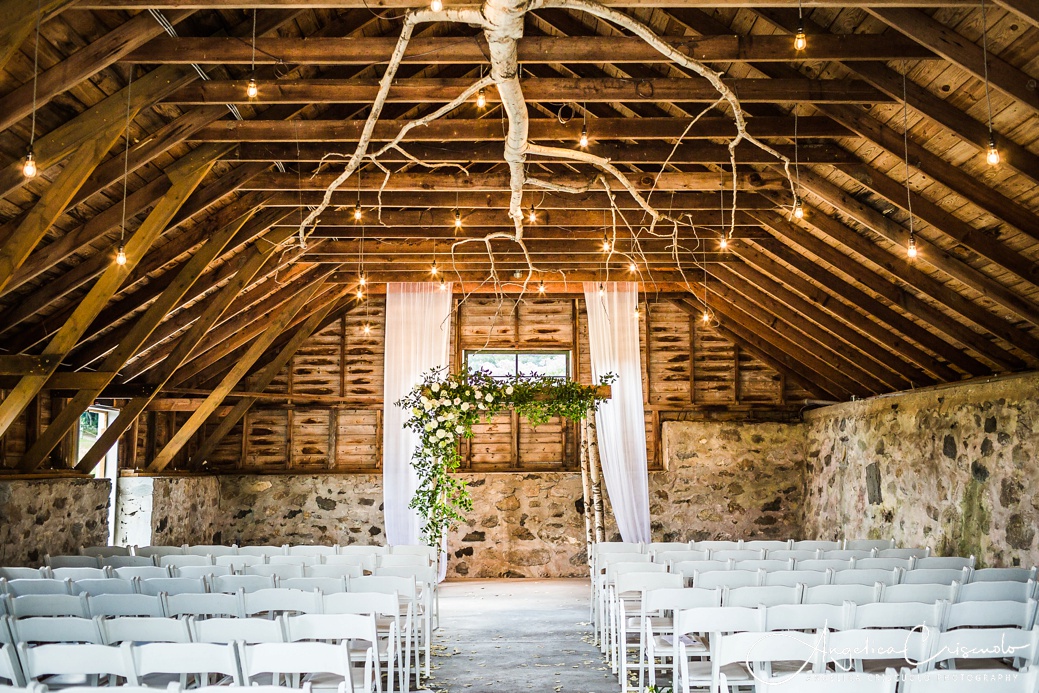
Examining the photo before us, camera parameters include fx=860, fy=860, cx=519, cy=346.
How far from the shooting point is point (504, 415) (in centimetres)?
1347

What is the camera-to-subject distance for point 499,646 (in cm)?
775

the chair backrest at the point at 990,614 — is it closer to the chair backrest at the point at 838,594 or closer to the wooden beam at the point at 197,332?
the chair backrest at the point at 838,594

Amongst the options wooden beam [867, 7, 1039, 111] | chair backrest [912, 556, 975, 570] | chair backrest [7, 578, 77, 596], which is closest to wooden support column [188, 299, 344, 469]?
chair backrest [7, 578, 77, 596]

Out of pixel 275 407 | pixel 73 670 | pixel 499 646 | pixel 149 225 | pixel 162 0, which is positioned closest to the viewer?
pixel 73 670

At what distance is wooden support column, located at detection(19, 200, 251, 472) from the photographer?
26.8ft

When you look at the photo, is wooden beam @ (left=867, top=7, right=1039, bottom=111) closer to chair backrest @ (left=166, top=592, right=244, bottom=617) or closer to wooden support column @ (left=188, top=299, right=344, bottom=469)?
chair backrest @ (left=166, top=592, right=244, bottom=617)

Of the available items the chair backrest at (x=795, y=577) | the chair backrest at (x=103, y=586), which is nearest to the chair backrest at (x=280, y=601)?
the chair backrest at (x=103, y=586)

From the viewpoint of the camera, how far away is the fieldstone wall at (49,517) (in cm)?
799

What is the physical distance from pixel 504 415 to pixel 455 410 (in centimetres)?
386

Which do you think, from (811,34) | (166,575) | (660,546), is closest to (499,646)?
(660,546)

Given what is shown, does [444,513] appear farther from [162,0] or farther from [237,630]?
[162,0]

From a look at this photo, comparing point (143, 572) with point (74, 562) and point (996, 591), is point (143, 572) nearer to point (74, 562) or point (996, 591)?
point (74, 562)

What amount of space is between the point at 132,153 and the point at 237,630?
12.8 feet

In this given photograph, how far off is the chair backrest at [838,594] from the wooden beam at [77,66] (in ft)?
17.5
